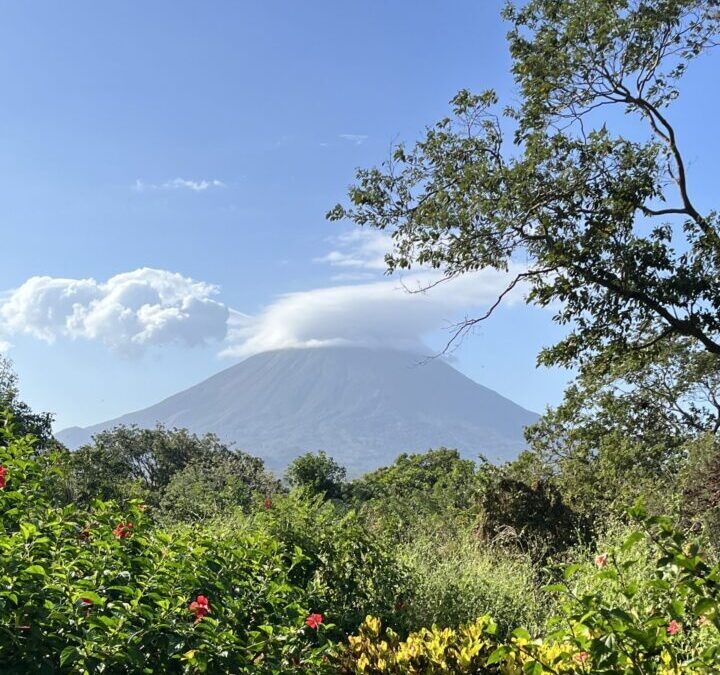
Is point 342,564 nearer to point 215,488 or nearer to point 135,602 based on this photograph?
point 135,602

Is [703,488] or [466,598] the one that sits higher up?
[703,488]

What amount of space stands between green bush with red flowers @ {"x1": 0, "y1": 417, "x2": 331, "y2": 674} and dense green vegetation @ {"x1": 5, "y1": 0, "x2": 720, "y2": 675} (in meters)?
0.02

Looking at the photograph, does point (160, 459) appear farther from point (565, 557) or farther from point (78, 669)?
point (78, 669)

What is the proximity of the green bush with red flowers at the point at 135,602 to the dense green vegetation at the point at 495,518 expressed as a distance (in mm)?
16

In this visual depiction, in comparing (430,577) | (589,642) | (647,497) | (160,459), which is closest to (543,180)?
(647,497)

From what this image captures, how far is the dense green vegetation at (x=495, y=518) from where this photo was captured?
2.89 meters

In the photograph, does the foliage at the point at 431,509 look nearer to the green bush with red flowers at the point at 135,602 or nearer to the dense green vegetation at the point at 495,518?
Answer: the dense green vegetation at the point at 495,518

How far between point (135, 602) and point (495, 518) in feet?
27.3

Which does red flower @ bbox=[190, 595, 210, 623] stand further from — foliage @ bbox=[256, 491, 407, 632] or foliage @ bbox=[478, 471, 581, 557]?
foliage @ bbox=[478, 471, 581, 557]

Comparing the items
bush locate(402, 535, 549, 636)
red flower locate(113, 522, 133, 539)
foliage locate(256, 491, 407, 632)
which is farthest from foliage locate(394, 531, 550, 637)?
red flower locate(113, 522, 133, 539)

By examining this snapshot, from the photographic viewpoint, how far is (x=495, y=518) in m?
10.5

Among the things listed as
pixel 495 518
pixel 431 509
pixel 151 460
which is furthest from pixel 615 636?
pixel 151 460

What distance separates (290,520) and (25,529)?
2717 millimetres

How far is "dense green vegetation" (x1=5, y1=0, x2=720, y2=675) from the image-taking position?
289 centimetres
